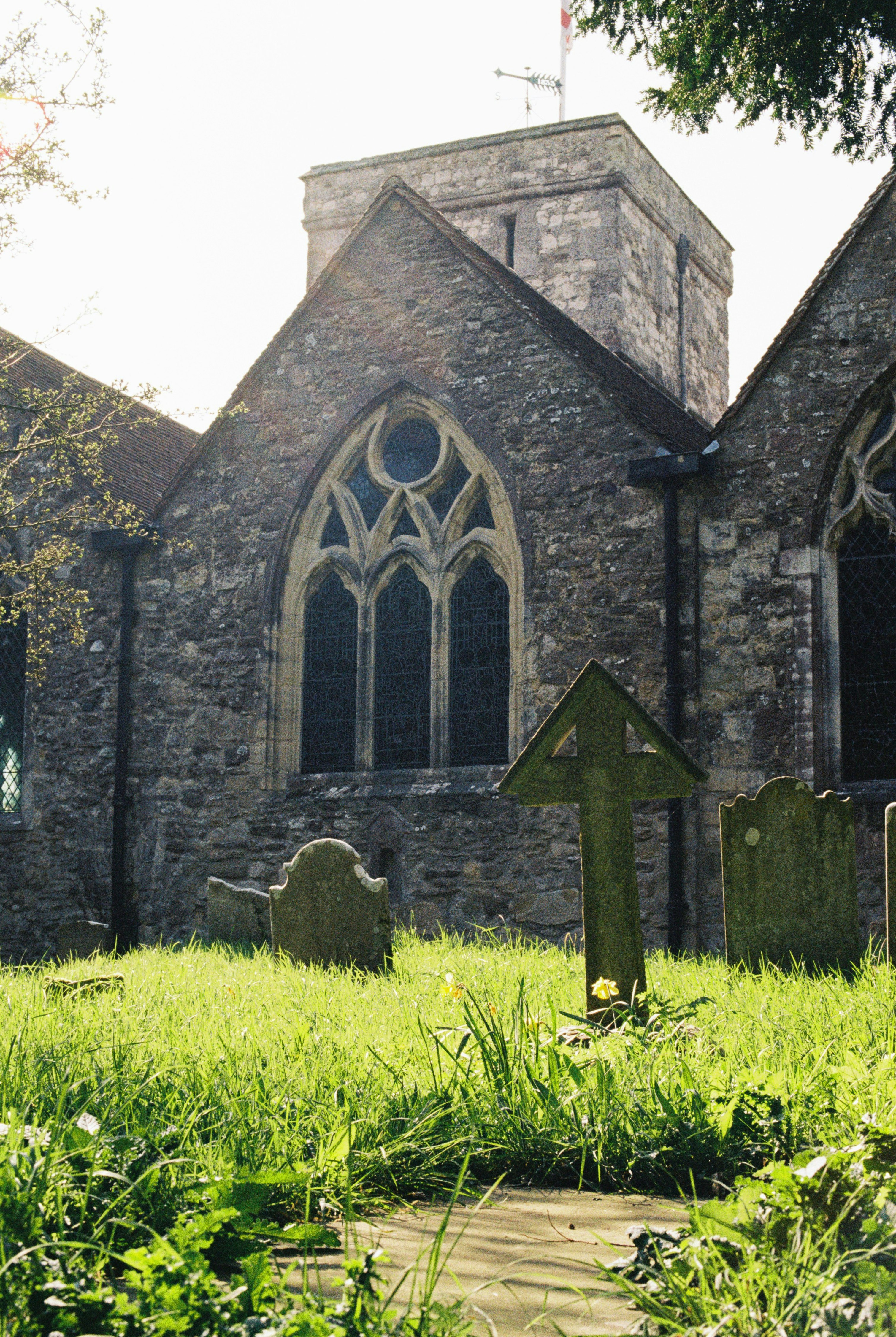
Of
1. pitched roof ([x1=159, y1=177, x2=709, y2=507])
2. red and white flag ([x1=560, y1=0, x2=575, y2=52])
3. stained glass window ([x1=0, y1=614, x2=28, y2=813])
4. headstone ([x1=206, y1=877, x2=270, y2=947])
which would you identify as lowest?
headstone ([x1=206, y1=877, x2=270, y2=947])

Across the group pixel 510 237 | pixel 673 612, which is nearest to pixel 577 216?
pixel 510 237

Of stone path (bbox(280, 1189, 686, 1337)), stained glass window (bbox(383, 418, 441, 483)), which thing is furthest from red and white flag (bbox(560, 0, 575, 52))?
stone path (bbox(280, 1189, 686, 1337))

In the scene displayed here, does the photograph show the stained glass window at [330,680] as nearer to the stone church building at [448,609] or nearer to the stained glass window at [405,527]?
the stone church building at [448,609]

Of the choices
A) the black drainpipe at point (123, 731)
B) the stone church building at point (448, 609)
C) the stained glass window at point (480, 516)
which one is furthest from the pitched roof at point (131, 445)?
the stained glass window at point (480, 516)

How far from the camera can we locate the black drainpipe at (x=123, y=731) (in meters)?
12.4

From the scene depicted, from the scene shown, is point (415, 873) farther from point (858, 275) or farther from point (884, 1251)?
point (884, 1251)

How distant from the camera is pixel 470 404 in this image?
11.7 m

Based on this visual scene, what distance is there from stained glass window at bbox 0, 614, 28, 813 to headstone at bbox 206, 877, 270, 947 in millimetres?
4331

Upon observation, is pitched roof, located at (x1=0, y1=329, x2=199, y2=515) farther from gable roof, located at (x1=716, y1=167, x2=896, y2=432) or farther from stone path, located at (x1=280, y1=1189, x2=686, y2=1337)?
stone path, located at (x1=280, y1=1189, x2=686, y2=1337)

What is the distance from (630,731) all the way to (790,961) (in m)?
3.44

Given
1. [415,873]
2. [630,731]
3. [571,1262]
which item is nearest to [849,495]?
[630,731]

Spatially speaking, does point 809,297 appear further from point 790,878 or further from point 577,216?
point 577,216

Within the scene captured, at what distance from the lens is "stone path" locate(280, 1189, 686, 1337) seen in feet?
7.61

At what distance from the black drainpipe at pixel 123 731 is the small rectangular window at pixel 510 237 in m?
8.80
